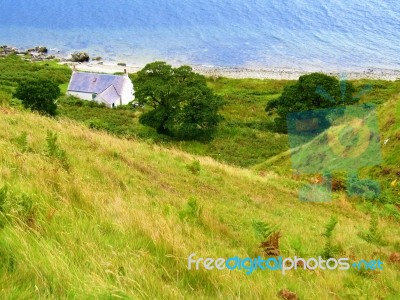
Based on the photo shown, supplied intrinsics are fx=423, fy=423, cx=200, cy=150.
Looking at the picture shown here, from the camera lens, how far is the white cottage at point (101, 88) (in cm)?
6726

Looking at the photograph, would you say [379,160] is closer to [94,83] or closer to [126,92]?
[126,92]

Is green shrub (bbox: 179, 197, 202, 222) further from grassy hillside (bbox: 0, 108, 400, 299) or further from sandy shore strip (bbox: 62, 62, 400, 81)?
sandy shore strip (bbox: 62, 62, 400, 81)

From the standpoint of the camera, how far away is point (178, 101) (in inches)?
1768

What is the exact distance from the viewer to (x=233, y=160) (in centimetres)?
3644

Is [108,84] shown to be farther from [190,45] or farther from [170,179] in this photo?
[170,179]

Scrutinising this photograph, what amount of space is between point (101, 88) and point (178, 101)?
89.0 feet

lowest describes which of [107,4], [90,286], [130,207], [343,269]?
[343,269]

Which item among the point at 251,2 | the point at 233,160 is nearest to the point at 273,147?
the point at 233,160

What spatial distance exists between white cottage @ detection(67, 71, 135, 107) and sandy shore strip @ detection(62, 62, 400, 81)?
1424cm

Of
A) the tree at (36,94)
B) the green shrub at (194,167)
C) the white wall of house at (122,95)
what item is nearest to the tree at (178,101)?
the tree at (36,94)

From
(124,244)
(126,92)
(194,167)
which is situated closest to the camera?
(124,244)

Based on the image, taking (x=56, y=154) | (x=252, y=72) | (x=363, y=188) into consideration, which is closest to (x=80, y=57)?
(x=252, y=72)

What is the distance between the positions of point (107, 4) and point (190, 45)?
210 feet

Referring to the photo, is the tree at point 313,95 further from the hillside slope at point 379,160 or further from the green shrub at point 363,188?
the green shrub at point 363,188
